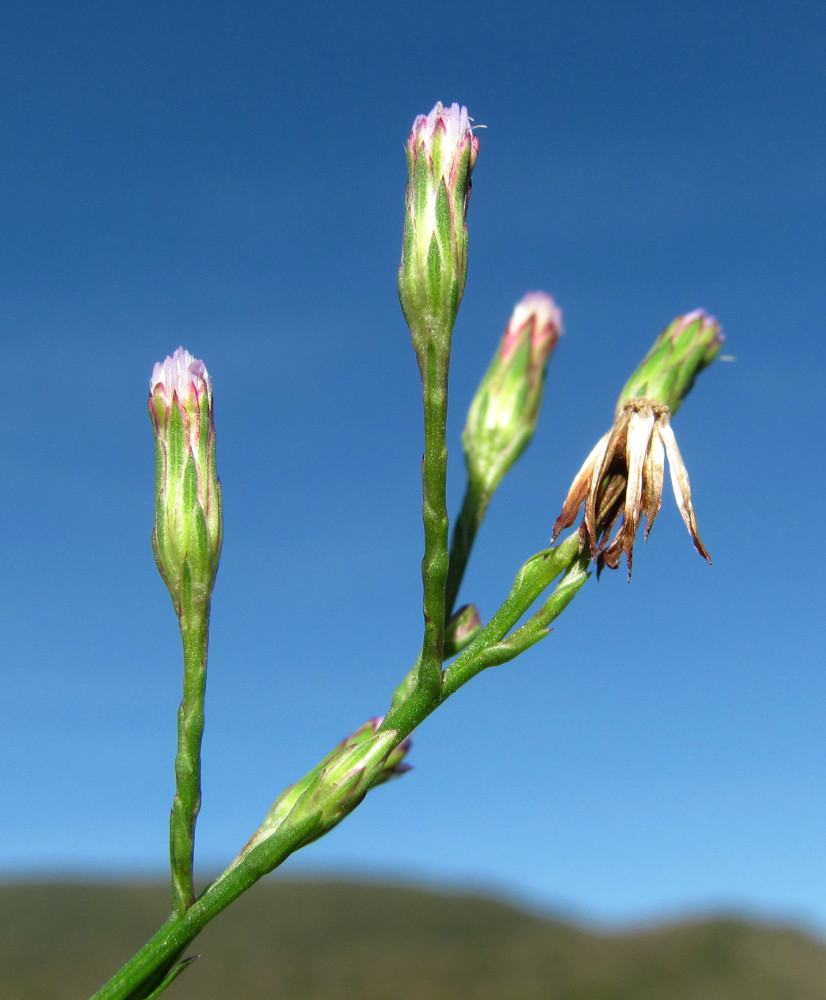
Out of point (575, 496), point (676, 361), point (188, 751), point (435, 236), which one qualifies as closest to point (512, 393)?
point (676, 361)

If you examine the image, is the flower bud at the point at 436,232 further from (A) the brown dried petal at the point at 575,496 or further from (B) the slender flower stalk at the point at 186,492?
(B) the slender flower stalk at the point at 186,492

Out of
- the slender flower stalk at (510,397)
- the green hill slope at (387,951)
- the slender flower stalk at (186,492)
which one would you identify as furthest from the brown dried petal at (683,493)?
the green hill slope at (387,951)

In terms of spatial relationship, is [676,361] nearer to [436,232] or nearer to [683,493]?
[683,493]

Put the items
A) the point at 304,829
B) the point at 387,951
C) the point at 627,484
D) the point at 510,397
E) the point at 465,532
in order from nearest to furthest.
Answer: the point at 304,829
the point at 627,484
the point at 465,532
the point at 510,397
the point at 387,951

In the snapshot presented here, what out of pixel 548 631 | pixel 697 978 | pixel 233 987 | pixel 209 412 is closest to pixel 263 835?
pixel 548 631

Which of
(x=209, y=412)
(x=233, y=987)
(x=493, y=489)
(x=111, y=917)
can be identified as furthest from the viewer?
(x=111, y=917)

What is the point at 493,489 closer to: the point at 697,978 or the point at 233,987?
the point at 233,987
